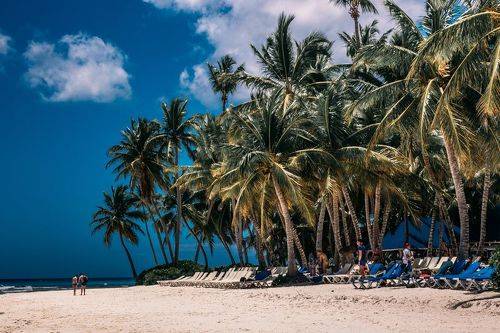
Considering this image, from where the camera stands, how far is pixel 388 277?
15758mm

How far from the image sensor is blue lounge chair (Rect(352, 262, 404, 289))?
15727 millimetres

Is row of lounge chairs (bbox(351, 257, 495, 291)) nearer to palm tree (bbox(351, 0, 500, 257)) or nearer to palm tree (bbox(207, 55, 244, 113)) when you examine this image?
palm tree (bbox(351, 0, 500, 257))

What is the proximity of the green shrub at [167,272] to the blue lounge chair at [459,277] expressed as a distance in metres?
21.9

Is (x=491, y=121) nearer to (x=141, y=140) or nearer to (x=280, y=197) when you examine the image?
(x=280, y=197)

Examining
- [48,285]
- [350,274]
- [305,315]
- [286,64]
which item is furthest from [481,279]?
[48,285]

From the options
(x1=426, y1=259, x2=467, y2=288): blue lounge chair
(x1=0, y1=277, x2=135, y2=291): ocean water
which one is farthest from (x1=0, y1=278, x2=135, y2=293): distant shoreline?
(x1=426, y1=259, x2=467, y2=288): blue lounge chair

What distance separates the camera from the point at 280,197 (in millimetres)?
21484

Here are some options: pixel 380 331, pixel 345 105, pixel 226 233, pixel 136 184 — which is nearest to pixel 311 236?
pixel 226 233

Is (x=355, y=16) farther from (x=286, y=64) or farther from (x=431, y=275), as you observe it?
(x=431, y=275)

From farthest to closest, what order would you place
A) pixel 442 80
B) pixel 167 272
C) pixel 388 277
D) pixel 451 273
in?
pixel 167 272 < pixel 442 80 < pixel 388 277 < pixel 451 273

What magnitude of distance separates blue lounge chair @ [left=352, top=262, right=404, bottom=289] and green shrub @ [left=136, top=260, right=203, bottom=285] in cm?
1859

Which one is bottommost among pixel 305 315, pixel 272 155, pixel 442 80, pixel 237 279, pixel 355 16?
pixel 305 315

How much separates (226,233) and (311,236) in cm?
896

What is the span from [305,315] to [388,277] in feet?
15.3
